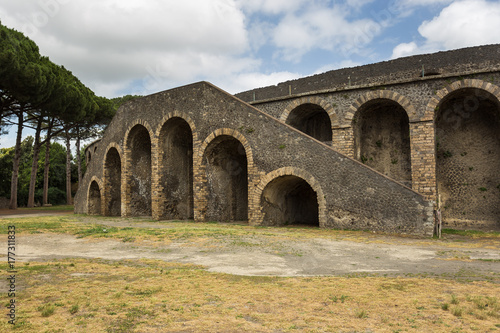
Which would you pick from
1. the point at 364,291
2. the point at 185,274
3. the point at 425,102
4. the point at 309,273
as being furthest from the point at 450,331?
the point at 425,102

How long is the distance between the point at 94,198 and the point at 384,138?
15943mm

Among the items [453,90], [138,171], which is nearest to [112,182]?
[138,171]

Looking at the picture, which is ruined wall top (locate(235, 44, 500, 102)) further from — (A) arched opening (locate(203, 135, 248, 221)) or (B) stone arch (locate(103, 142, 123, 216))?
(B) stone arch (locate(103, 142, 123, 216))

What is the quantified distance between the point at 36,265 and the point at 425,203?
9.29 metres

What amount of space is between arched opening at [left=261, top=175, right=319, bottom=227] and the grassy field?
7406 millimetres

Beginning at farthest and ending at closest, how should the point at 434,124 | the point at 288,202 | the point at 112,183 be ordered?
1. the point at 112,183
2. the point at 288,202
3. the point at 434,124

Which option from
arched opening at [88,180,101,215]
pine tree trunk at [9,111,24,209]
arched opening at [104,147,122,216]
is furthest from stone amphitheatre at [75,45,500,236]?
pine tree trunk at [9,111,24,209]

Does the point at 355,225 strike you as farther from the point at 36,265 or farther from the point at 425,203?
the point at 36,265

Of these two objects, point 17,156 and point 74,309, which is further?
point 17,156

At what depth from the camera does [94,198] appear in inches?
802

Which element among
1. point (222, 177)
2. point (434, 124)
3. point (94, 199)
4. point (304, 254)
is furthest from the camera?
point (94, 199)

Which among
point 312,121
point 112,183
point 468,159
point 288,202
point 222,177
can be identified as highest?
point 312,121

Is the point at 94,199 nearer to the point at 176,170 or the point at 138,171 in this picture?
the point at 138,171

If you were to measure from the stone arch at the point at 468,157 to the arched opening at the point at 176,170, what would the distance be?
34.7 ft
